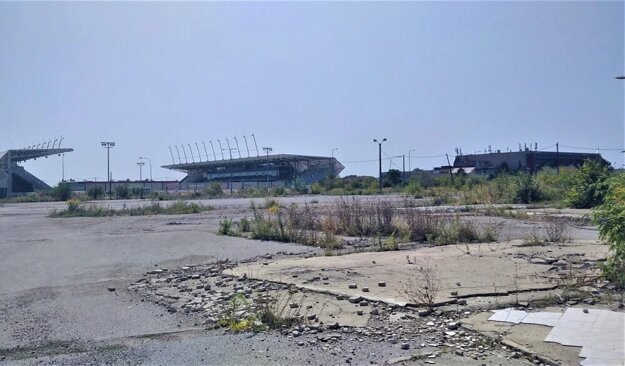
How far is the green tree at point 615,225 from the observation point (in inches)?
403

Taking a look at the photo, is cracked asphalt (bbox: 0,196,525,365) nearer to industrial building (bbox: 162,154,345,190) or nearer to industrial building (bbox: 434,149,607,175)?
industrial building (bbox: 434,149,607,175)

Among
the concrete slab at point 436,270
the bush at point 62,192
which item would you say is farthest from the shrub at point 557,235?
the bush at point 62,192

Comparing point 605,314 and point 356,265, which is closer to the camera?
point 605,314

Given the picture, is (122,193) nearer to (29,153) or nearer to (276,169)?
(29,153)

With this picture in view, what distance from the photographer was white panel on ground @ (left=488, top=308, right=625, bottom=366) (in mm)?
7066

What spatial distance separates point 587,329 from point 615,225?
288 centimetres

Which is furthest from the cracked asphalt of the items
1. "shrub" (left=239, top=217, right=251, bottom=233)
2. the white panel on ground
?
"shrub" (left=239, top=217, right=251, bottom=233)

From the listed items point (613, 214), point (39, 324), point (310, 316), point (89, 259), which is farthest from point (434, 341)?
point (89, 259)

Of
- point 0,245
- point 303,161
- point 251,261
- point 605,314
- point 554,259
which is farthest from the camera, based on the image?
point 303,161

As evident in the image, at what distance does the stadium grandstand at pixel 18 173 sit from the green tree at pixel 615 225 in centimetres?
14601

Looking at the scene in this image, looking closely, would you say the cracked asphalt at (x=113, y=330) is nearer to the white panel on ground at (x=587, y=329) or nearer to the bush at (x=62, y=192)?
the white panel on ground at (x=587, y=329)

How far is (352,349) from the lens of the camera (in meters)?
7.97

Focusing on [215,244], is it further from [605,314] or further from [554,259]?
[605,314]

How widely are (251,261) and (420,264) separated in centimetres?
476
